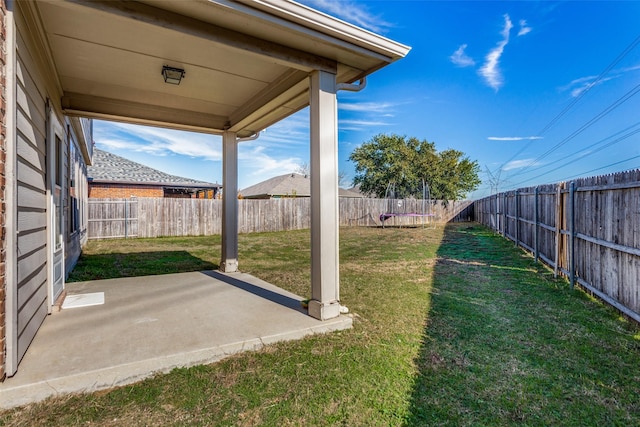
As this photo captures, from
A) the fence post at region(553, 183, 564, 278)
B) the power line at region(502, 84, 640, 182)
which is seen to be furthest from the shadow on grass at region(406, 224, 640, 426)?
the power line at region(502, 84, 640, 182)

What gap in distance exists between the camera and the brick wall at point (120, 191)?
1684 cm

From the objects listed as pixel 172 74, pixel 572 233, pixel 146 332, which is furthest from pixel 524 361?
pixel 172 74

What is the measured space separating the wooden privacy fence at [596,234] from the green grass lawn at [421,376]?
12.6 inches

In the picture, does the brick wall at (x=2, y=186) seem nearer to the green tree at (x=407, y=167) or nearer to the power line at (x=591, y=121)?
the power line at (x=591, y=121)

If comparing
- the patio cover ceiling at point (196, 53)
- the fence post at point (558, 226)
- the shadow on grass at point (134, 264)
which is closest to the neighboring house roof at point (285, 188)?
the shadow on grass at point (134, 264)

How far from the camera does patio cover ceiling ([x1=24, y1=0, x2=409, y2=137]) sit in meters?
2.45

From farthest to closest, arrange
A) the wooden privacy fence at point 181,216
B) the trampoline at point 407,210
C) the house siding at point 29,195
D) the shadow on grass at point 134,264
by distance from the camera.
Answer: the trampoline at point 407,210
the wooden privacy fence at point 181,216
the shadow on grass at point 134,264
the house siding at point 29,195

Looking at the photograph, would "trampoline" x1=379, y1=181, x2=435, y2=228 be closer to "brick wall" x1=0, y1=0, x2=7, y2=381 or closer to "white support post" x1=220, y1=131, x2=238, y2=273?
"white support post" x1=220, y1=131, x2=238, y2=273

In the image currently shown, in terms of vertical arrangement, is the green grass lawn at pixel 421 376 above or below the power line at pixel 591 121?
below

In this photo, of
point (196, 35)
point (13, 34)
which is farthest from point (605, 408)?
point (13, 34)

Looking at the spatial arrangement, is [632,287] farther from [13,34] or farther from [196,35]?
[13,34]

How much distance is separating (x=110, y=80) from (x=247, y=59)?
1.87 metres

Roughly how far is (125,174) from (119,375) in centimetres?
1840

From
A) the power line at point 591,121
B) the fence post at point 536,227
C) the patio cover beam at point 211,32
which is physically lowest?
the fence post at point 536,227
